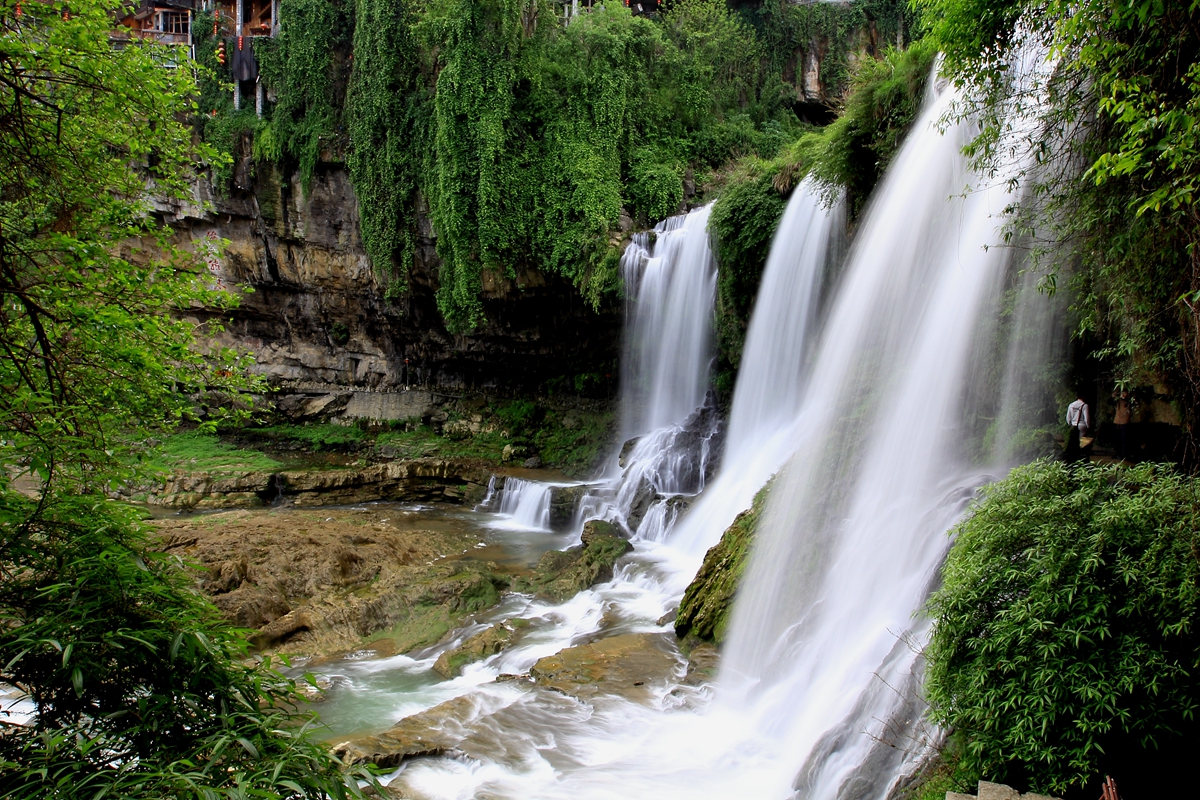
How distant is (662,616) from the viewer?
9.58 metres

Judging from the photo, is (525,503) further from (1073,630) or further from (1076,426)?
(1073,630)

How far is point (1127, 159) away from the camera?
12.3 feet

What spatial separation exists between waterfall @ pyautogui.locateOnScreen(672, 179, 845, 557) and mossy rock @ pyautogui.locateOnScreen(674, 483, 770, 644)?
7.80 ft

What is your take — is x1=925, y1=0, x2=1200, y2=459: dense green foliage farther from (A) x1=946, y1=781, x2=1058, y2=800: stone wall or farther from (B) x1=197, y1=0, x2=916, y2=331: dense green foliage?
(B) x1=197, y1=0, x2=916, y2=331: dense green foliage

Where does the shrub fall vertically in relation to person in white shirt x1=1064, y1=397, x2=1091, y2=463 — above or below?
below

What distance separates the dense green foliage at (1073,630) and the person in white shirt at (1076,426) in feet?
7.17

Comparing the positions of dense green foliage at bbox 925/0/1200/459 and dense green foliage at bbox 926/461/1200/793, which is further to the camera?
dense green foliage at bbox 925/0/1200/459

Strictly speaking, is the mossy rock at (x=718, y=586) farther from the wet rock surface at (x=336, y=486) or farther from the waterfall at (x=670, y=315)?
the wet rock surface at (x=336, y=486)

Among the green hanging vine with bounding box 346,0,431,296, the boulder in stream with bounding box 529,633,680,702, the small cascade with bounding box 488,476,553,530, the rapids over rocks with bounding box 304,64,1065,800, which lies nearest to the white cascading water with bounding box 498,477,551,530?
the small cascade with bounding box 488,476,553,530

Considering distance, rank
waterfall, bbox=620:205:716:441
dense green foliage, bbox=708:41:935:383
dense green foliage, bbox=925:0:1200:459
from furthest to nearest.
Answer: waterfall, bbox=620:205:716:441
dense green foliage, bbox=708:41:935:383
dense green foliage, bbox=925:0:1200:459

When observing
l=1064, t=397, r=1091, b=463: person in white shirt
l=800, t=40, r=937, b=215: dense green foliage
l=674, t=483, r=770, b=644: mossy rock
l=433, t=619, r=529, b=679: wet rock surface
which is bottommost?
l=433, t=619, r=529, b=679: wet rock surface

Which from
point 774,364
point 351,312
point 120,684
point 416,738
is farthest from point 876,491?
point 351,312

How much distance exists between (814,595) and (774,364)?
681cm

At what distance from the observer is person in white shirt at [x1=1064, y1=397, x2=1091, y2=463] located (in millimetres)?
6508
